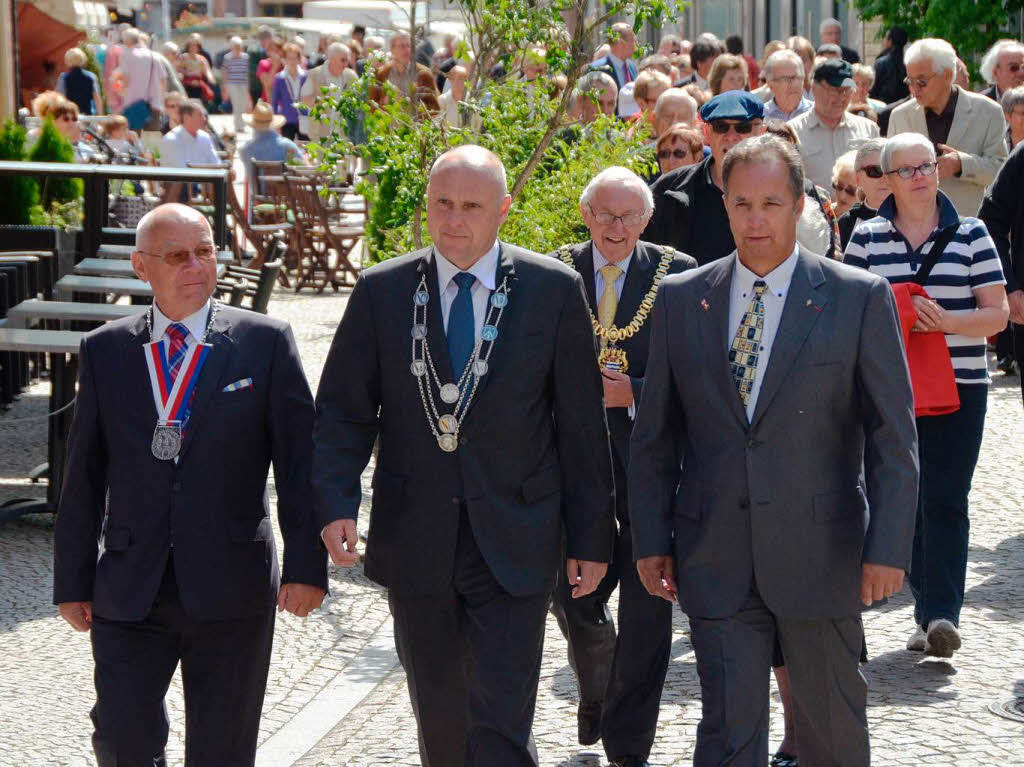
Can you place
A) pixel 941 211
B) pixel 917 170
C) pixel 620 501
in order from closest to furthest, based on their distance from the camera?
1. pixel 620 501
2. pixel 917 170
3. pixel 941 211

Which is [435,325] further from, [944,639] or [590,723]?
[944,639]

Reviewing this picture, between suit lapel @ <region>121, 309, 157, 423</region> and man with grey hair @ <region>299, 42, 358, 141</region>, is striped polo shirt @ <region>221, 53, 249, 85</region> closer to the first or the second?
man with grey hair @ <region>299, 42, 358, 141</region>

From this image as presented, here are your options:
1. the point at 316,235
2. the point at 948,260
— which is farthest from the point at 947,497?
the point at 316,235

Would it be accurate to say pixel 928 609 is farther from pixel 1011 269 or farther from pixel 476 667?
pixel 476 667

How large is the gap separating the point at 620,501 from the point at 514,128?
3.89 m

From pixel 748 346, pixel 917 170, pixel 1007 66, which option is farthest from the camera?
pixel 1007 66

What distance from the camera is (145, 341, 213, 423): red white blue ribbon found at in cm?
480

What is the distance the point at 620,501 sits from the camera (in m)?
5.96

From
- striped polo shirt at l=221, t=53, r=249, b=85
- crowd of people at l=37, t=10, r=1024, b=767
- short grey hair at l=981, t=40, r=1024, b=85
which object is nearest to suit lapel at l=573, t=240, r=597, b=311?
crowd of people at l=37, t=10, r=1024, b=767

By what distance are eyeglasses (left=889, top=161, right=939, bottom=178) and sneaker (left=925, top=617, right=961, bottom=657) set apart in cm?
169

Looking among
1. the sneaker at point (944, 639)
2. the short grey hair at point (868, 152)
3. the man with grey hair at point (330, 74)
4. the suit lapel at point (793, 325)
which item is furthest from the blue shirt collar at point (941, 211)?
the man with grey hair at point (330, 74)

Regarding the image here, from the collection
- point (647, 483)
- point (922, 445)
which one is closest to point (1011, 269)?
point (922, 445)

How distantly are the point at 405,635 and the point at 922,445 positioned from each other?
2.75 meters

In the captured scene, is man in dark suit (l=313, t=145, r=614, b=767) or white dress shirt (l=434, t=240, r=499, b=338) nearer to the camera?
man in dark suit (l=313, t=145, r=614, b=767)
